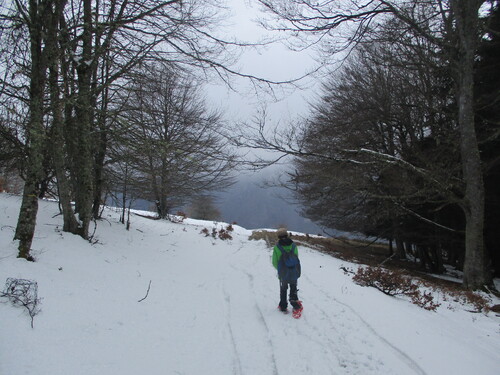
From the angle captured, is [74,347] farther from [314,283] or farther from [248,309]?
[314,283]

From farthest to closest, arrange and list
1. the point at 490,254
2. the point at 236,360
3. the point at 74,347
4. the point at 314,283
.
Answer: the point at 490,254 < the point at 314,283 < the point at 236,360 < the point at 74,347

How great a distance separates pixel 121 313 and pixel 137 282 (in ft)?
Answer: 4.73

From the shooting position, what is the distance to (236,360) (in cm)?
397

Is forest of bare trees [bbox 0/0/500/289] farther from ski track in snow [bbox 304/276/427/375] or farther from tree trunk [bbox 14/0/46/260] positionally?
ski track in snow [bbox 304/276/427/375]

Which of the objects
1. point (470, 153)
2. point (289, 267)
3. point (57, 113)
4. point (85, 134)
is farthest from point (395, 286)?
point (57, 113)

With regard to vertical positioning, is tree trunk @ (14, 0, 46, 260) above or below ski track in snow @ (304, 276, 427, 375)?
above

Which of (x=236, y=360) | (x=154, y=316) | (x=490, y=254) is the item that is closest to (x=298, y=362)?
(x=236, y=360)

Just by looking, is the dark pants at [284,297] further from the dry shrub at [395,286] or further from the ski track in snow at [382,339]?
the dry shrub at [395,286]

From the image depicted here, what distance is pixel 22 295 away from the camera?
12.5ft

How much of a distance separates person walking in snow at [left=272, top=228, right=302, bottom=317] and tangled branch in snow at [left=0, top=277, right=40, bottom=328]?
12.3 feet

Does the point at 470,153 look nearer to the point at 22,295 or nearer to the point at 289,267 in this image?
the point at 289,267

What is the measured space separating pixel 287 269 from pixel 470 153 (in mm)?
7090

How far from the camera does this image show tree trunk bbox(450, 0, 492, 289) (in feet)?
29.3

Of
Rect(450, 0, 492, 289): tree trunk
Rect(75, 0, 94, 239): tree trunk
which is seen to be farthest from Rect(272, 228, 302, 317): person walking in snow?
Rect(450, 0, 492, 289): tree trunk
